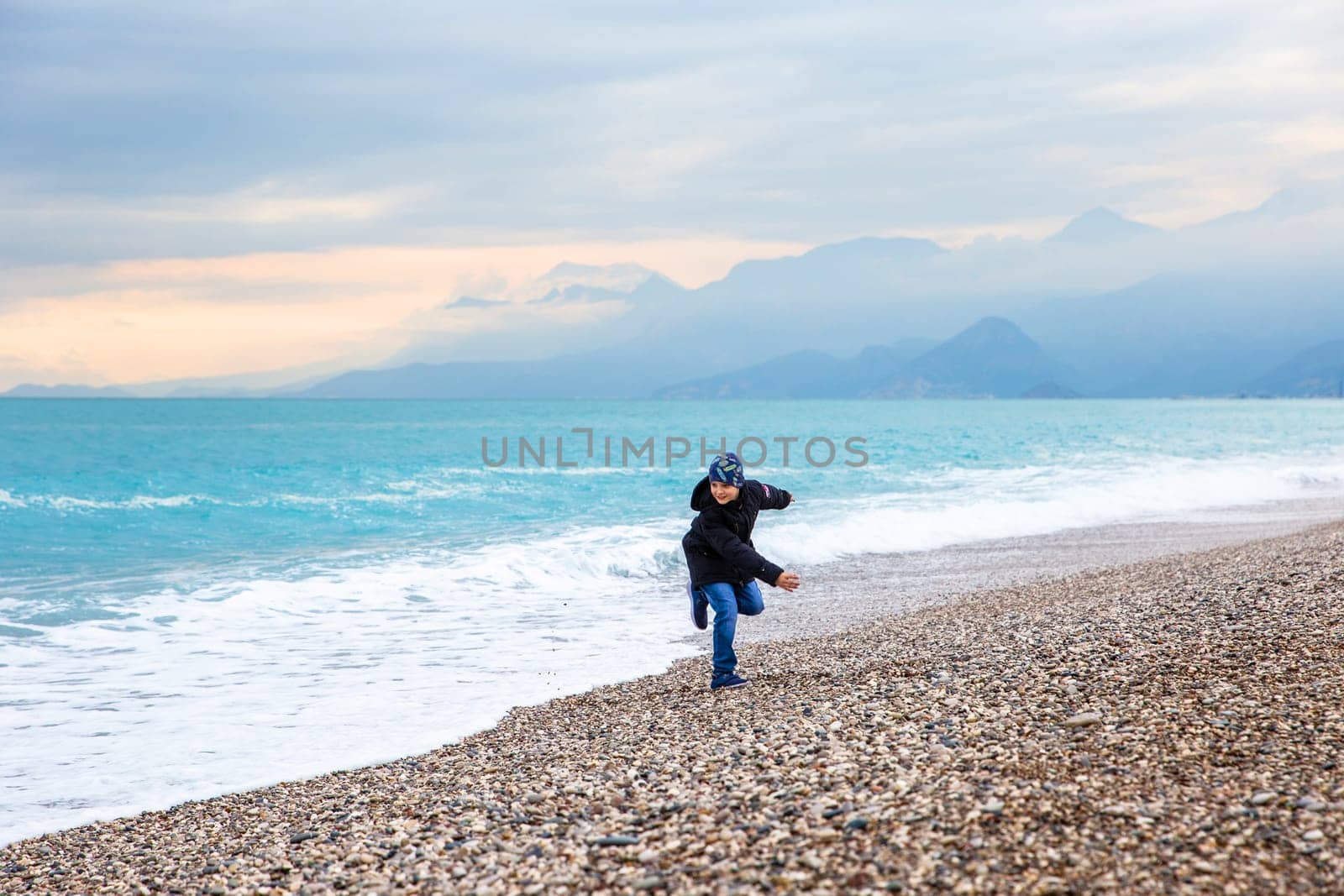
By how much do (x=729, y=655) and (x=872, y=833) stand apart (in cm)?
398

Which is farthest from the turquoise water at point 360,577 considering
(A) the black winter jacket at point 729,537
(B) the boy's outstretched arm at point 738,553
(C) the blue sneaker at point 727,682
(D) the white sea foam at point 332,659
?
(B) the boy's outstretched arm at point 738,553

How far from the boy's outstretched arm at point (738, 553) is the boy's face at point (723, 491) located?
300mm

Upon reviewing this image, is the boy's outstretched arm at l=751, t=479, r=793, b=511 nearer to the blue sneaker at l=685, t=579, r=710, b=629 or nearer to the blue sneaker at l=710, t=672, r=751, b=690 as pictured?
the blue sneaker at l=685, t=579, r=710, b=629

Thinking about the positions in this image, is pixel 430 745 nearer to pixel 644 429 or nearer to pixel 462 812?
pixel 462 812

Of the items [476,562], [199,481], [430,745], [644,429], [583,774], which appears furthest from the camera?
[644,429]

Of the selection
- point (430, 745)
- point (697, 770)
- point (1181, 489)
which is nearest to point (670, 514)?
point (1181, 489)

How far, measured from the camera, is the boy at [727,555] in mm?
8172

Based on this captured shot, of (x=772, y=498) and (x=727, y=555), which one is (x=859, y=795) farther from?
(x=772, y=498)

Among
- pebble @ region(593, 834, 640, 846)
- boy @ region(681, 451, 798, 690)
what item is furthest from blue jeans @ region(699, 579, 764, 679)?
pebble @ region(593, 834, 640, 846)

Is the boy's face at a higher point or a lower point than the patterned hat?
lower

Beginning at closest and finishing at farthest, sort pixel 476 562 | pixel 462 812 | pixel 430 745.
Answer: pixel 462 812
pixel 430 745
pixel 476 562

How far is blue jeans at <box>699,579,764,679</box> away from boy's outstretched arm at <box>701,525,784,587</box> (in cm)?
29

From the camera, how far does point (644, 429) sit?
298ft

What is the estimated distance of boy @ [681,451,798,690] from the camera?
817 centimetres
